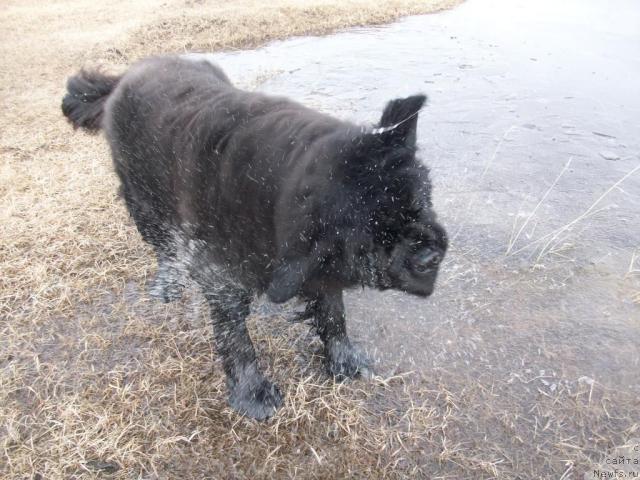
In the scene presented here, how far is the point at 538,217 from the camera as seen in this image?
169 inches

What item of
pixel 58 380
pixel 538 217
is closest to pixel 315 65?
pixel 538 217

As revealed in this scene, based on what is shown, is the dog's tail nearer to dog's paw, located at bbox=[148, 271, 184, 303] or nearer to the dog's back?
the dog's back

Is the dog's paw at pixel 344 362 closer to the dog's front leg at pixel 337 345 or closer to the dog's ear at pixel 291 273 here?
the dog's front leg at pixel 337 345

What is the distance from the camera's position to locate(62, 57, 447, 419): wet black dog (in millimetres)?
1853

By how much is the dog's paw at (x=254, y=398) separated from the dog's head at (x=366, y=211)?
0.84 metres

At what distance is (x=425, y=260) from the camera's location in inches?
77.6

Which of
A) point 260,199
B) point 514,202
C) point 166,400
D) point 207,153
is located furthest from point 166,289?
point 514,202

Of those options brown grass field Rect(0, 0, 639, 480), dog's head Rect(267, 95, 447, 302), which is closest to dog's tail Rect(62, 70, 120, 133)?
brown grass field Rect(0, 0, 639, 480)

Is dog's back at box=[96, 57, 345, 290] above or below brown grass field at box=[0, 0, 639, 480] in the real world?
above

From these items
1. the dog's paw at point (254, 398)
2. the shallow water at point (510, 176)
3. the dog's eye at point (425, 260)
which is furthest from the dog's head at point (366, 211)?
the dog's paw at point (254, 398)

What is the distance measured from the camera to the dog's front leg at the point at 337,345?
2.74 metres

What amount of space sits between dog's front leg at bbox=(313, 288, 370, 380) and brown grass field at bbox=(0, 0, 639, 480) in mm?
88

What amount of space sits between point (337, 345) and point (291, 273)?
3.37 feet

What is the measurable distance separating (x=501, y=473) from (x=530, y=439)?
0.92 feet
